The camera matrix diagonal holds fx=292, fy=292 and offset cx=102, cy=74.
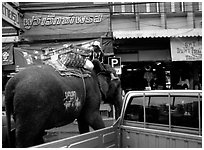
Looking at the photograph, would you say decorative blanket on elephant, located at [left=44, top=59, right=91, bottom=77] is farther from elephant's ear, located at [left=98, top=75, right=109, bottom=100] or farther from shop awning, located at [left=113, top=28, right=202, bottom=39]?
shop awning, located at [left=113, top=28, right=202, bottom=39]

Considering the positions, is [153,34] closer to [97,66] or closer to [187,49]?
[187,49]

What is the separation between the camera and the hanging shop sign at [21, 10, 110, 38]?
11.5 m

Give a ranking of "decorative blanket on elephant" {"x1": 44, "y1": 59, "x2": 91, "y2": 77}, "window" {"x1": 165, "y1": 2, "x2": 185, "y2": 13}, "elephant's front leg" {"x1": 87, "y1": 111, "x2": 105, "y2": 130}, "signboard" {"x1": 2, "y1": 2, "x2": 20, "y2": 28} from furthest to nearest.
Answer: "window" {"x1": 165, "y1": 2, "x2": 185, "y2": 13} → "signboard" {"x1": 2, "y1": 2, "x2": 20, "y2": 28} → "elephant's front leg" {"x1": 87, "y1": 111, "x2": 105, "y2": 130} → "decorative blanket on elephant" {"x1": 44, "y1": 59, "x2": 91, "y2": 77}

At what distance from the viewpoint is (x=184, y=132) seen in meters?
3.44

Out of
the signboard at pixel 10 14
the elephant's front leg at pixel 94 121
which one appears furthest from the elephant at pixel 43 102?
the signboard at pixel 10 14

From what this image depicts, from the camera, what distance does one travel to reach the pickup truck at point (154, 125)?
10.9ft

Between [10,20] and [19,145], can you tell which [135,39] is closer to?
[10,20]

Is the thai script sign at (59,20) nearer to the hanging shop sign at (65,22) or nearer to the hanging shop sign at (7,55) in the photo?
the hanging shop sign at (65,22)

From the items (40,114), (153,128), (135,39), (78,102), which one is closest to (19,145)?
(40,114)

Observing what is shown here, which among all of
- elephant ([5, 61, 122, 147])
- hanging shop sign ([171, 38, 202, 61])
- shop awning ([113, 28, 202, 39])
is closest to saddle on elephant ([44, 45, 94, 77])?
elephant ([5, 61, 122, 147])

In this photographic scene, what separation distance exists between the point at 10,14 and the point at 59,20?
1976 mm

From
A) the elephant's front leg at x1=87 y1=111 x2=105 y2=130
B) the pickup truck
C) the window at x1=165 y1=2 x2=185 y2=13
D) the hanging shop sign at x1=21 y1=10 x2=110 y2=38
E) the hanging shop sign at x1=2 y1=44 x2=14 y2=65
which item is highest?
the window at x1=165 y1=2 x2=185 y2=13

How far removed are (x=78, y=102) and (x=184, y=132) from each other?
2.20m

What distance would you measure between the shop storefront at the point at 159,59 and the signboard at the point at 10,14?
12.2ft
